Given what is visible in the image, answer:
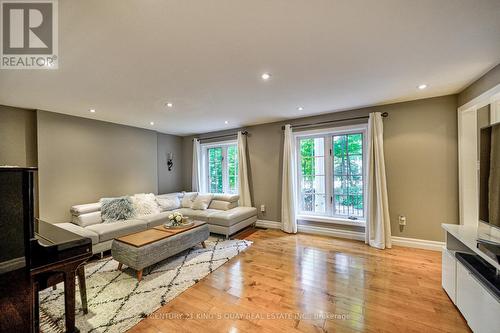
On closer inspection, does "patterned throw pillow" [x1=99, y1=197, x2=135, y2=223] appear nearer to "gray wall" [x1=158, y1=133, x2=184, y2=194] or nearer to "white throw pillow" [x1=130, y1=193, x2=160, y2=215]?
"white throw pillow" [x1=130, y1=193, x2=160, y2=215]

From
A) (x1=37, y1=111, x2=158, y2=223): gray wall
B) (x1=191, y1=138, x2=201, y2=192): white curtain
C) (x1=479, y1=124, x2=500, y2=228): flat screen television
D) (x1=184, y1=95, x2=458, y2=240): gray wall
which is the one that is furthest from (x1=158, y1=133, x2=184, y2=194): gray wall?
(x1=479, y1=124, x2=500, y2=228): flat screen television

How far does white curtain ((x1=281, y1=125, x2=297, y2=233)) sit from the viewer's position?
4172 millimetres

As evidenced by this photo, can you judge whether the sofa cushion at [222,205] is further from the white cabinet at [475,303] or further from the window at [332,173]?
the white cabinet at [475,303]

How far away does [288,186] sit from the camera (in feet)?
13.8

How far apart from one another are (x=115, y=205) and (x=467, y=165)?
5.58 metres

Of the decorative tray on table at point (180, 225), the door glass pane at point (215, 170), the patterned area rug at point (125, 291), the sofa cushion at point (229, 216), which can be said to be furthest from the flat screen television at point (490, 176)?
the door glass pane at point (215, 170)

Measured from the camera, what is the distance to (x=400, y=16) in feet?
4.64

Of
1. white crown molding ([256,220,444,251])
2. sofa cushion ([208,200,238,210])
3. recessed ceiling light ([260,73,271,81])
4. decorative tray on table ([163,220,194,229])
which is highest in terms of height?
recessed ceiling light ([260,73,271,81])

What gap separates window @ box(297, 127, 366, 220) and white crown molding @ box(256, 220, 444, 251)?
0.94 feet

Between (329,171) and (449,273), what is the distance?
7.38 feet

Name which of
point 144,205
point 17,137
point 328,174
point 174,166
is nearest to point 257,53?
point 328,174

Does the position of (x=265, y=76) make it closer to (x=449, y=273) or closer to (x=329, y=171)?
A: (x=329, y=171)

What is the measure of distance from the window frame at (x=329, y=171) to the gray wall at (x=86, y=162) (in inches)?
139

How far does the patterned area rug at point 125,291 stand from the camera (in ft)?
5.78
